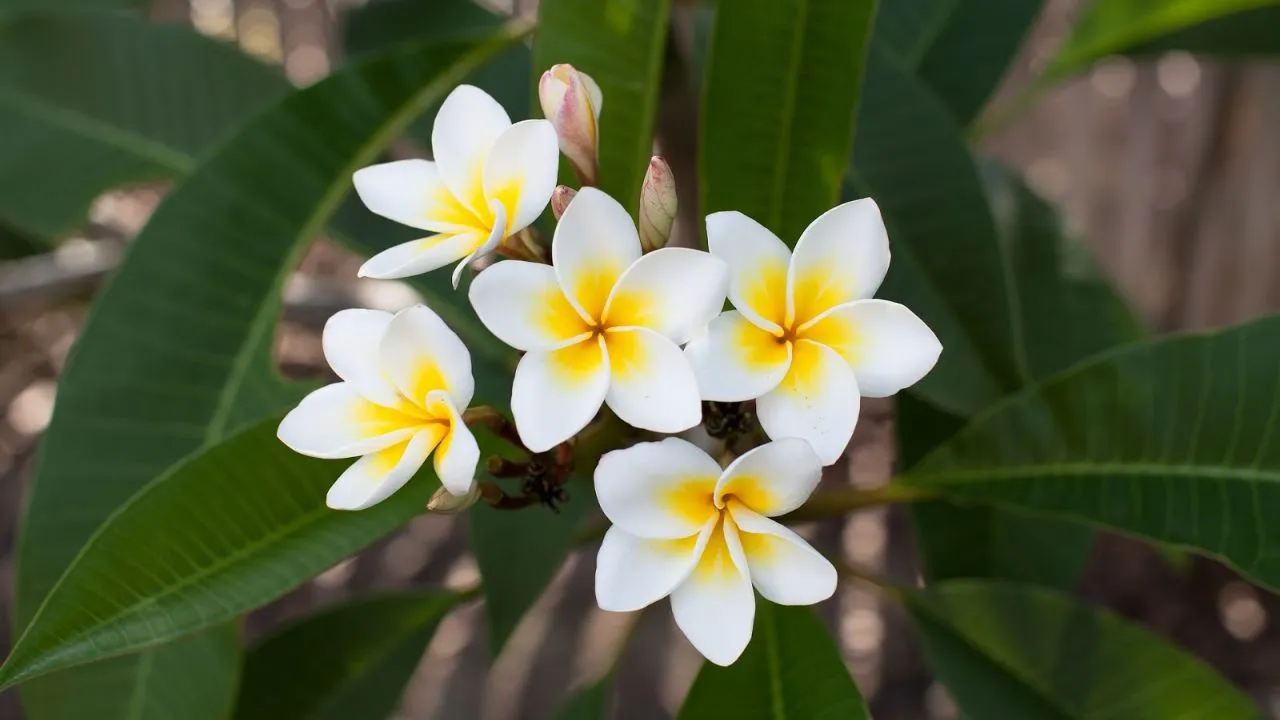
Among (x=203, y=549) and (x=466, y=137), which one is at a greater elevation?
(x=466, y=137)

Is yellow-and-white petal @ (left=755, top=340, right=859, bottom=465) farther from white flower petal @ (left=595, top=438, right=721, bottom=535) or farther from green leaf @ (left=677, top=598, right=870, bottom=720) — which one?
green leaf @ (left=677, top=598, right=870, bottom=720)

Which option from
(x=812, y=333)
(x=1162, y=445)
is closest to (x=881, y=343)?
(x=812, y=333)

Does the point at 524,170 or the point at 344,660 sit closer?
the point at 524,170

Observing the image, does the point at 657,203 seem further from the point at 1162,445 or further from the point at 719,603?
the point at 1162,445

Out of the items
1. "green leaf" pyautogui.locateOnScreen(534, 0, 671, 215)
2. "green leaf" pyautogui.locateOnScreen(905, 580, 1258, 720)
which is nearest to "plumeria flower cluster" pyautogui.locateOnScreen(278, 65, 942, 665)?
"green leaf" pyautogui.locateOnScreen(534, 0, 671, 215)

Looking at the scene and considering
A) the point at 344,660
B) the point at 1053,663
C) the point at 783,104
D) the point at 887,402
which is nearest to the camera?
the point at 783,104

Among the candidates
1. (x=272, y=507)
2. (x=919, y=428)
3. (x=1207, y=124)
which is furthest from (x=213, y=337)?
(x=1207, y=124)

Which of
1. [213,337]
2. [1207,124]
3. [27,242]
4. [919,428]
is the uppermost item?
[27,242]

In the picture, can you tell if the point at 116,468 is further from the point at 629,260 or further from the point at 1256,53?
the point at 1256,53
